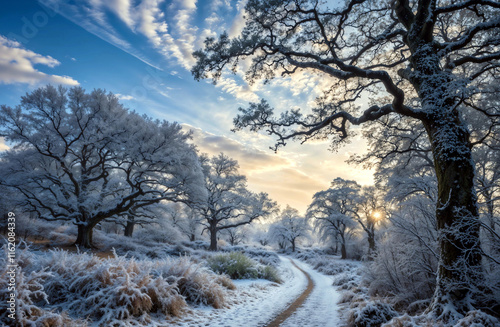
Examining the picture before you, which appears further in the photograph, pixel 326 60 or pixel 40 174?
pixel 40 174

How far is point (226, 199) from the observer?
2277 cm

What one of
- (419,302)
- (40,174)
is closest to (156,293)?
(419,302)

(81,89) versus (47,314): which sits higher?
(81,89)

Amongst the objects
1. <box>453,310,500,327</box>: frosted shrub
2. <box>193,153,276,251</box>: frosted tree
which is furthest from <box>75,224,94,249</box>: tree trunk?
<box>453,310,500,327</box>: frosted shrub

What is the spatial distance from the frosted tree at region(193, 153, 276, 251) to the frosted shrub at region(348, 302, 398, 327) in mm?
18169

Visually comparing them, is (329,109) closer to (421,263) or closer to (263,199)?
(421,263)

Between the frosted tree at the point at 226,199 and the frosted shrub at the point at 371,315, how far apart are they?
59.6ft

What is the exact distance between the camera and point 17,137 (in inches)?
508

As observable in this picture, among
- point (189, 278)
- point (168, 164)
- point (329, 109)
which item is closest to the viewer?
point (189, 278)

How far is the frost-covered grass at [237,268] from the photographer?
32.1ft

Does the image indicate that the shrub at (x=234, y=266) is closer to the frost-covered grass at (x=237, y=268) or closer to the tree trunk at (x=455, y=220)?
the frost-covered grass at (x=237, y=268)

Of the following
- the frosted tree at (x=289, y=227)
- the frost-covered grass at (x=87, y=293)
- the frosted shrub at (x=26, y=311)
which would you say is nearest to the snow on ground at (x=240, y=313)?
the frost-covered grass at (x=87, y=293)

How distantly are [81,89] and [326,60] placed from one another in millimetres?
14909

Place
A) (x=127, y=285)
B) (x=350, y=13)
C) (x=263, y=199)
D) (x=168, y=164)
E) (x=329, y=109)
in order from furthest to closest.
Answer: (x=263, y=199), (x=168, y=164), (x=329, y=109), (x=350, y=13), (x=127, y=285)
